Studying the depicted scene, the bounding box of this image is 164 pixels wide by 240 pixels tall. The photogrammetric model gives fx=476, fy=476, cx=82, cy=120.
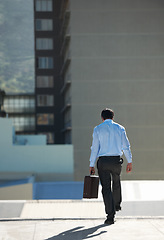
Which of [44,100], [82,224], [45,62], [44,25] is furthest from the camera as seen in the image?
[44,100]

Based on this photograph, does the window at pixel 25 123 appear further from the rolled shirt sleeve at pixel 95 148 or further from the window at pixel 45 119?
the rolled shirt sleeve at pixel 95 148

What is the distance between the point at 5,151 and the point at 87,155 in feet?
29.1

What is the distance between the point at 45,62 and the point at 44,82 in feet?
9.74

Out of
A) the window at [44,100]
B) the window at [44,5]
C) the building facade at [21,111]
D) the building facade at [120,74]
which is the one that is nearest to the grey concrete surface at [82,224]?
the building facade at [120,74]

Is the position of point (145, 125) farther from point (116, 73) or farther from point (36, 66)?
point (36, 66)

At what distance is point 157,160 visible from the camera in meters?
40.8

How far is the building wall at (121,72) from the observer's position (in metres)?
40.0

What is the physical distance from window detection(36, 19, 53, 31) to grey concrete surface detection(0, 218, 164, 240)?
59152mm

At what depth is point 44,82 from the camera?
6738 centimetres

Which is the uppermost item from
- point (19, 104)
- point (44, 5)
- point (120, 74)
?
point (44, 5)

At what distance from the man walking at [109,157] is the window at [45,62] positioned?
59379mm

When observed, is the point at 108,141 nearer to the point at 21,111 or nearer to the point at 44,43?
the point at 44,43

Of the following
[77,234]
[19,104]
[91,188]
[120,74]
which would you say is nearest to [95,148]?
[91,188]

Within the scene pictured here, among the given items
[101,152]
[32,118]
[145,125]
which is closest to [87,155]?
[145,125]
